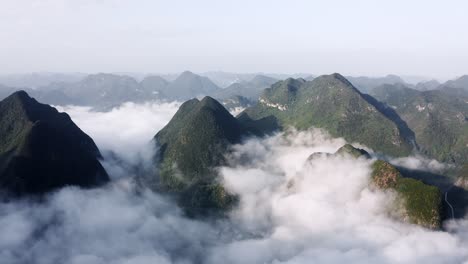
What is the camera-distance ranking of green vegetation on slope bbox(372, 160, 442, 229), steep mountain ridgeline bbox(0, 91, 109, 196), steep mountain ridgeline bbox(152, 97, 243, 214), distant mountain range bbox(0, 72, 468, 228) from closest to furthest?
green vegetation on slope bbox(372, 160, 442, 229) < steep mountain ridgeline bbox(0, 91, 109, 196) < distant mountain range bbox(0, 72, 468, 228) < steep mountain ridgeline bbox(152, 97, 243, 214)

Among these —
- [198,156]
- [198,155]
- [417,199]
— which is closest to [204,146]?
[198,155]

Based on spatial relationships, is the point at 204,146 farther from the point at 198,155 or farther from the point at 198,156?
the point at 198,156

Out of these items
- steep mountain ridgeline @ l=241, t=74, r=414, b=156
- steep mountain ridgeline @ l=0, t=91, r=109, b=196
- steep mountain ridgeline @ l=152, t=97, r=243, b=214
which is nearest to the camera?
steep mountain ridgeline @ l=0, t=91, r=109, b=196

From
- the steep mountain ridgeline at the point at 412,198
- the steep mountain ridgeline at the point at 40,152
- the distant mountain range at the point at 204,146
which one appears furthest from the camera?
the distant mountain range at the point at 204,146

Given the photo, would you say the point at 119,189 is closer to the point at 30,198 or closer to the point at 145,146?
the point at 30,198

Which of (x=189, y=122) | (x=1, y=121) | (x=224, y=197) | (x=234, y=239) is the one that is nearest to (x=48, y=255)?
(x=234, y=239)

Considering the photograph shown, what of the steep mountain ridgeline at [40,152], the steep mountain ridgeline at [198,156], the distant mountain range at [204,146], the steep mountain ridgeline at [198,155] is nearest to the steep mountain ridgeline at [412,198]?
the distant mountain range at [204,146]

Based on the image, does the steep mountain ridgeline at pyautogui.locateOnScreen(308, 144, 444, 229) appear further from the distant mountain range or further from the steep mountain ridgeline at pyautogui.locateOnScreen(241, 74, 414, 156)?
the steep mountain ridgeline at pyautogui.locateOnScreen(241, 74, 414, 156)

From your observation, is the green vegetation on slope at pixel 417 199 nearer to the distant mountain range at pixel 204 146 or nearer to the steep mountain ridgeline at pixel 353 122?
the distant mountain range at pixel 204 146

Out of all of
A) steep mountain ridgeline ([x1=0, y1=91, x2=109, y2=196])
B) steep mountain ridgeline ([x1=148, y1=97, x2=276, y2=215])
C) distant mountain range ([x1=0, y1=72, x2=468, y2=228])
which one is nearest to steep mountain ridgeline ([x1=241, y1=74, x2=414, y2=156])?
distant mountain range ([x1=0, y1=72, x2=468, y2=228])
